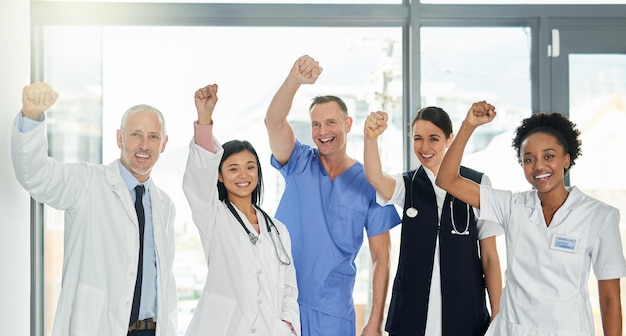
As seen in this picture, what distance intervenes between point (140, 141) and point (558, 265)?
156 cm

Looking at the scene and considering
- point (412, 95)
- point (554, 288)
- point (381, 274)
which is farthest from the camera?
point (412, 95)

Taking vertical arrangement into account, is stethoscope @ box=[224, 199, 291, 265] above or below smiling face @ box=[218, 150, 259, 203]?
below

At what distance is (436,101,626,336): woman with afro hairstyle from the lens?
2553 millimetres

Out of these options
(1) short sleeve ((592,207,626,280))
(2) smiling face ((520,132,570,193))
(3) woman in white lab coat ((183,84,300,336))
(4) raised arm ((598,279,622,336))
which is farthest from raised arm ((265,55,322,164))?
(4) raised arm ((598,279,622,336))

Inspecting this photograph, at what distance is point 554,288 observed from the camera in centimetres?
256

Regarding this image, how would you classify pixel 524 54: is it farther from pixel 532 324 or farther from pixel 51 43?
pixel 51 43

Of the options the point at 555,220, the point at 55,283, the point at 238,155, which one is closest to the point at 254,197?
the point at 238,155

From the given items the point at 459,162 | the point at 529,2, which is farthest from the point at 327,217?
the point at 529,2

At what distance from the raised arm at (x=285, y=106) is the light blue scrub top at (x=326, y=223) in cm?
6

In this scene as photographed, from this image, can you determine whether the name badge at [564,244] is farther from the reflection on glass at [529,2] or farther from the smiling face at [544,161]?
the reflection on glass at [529,2]

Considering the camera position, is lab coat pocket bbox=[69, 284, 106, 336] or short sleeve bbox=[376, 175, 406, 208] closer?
lab coat pocket bbox=[69, 284, 106, 336]

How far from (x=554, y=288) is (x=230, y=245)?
3.77 ft

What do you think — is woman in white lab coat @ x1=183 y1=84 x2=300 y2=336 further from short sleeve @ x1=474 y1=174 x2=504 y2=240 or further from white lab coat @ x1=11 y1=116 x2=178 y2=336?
short sleeve @ x1=474 y1=174 x2=504 y2=240


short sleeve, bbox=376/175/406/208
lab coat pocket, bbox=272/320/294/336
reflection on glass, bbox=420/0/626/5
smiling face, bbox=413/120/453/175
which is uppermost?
reflection on glass, bbox=420/0/626/5
